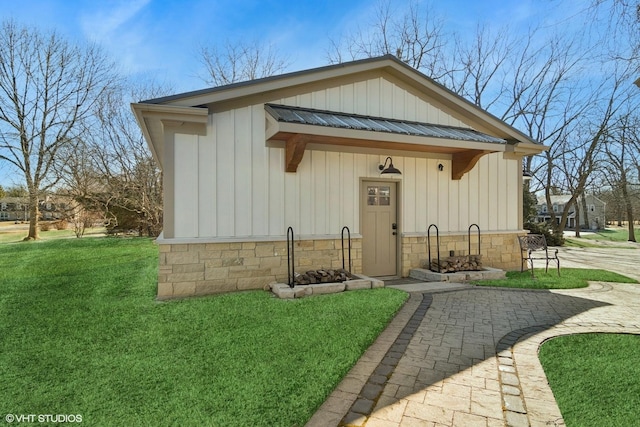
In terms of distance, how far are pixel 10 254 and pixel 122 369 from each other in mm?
9930

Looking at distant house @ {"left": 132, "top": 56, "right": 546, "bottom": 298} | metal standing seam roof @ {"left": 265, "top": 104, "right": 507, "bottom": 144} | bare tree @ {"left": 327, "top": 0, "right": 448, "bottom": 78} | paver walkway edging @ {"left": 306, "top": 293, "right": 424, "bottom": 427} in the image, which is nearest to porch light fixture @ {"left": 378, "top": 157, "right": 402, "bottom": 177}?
distant house @ {"left": 132, "top": 56, "right": 546, "bottom": 298}

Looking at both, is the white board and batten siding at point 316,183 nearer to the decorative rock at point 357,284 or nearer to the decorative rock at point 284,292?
the decorative rock at point 284,292

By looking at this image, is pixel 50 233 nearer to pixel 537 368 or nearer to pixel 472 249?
pixel 472 249

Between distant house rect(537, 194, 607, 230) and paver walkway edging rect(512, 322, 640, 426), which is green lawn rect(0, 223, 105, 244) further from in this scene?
distant house rect(537, 194, 607, 230)

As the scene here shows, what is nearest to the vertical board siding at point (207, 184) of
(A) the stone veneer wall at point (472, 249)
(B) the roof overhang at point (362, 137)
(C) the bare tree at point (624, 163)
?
(B) the roof overhang at point (362, 137)

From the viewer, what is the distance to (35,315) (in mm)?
4270

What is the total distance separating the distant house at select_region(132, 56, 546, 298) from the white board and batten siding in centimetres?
2

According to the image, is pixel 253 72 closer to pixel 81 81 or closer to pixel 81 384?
pixel 81 81

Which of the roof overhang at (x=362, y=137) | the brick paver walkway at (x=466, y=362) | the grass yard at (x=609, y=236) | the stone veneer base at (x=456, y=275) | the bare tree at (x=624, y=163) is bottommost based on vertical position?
the grass yard at (x=609, y=236)

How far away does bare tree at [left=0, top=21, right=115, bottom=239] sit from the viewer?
16.2 meters

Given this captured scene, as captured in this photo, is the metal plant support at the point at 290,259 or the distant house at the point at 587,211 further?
the distant house at the point at 587,211

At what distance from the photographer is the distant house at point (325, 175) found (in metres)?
5.30

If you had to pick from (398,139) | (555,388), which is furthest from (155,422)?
(398,139)

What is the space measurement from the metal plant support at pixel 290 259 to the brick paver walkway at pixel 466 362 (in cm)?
189
